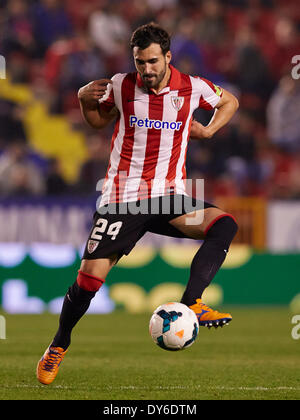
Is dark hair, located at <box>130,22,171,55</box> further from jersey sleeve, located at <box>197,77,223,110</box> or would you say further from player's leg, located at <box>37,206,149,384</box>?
player's leg, located at <box>37,206,149,384</box>

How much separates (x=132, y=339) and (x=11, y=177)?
4.19 metres

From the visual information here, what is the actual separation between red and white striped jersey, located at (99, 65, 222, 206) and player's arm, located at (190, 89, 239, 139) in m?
0.12

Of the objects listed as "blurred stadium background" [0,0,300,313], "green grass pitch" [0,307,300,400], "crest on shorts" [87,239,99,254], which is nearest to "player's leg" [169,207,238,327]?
"crest on shorts" [87,239,99,254]

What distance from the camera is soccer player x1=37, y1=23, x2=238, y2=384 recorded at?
5750 mm

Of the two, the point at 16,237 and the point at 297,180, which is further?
the point at 297,180

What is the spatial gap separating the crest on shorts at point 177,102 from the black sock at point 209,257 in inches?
31.7

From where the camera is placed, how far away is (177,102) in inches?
231

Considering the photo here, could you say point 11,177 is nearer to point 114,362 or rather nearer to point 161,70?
point 114,362

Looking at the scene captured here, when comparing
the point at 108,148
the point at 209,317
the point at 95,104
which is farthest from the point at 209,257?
the point at 108,148

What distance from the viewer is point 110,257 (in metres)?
5.79

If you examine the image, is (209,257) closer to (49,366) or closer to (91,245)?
(91,245)

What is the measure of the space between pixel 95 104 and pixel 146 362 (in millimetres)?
2317

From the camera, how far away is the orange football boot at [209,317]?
5.42m
